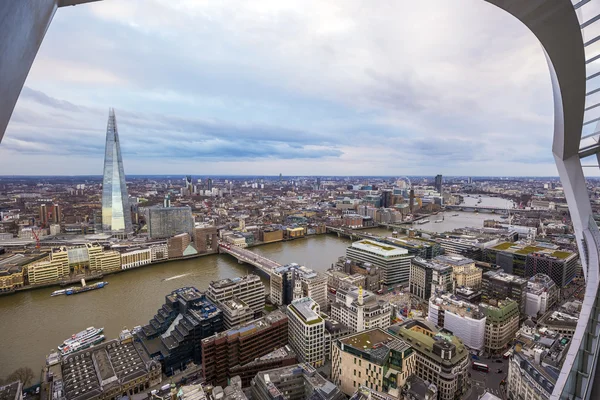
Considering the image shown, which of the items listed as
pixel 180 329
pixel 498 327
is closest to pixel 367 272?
pixel 498 327

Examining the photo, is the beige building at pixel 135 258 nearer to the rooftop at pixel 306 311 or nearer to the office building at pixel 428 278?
the rooftop at pixel 306 311

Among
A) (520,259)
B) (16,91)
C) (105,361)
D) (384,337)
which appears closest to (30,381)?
(105,361)

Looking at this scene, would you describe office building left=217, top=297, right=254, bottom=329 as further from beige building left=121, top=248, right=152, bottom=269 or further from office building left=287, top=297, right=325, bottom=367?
beige building left=121, top=248, right=152, bottom=269

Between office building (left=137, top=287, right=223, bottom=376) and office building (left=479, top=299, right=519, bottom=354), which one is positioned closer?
office building (left=137, top=287, right=223, bottom=376)

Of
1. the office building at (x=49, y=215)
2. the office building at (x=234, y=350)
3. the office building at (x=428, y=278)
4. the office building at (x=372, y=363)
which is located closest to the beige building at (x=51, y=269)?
the office building at (x=234, y=350)

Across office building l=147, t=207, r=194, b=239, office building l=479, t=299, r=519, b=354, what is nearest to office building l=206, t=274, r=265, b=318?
office building l=479, t=299, r=519, b=354

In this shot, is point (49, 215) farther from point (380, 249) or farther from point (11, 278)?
point (380, 249)
